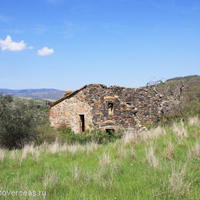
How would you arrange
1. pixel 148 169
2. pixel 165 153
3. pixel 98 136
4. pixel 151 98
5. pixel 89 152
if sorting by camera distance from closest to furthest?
pixel 148 169 < pixel 165 153 < pixel 89 152 < pixel 98 136 < pixel 151 98

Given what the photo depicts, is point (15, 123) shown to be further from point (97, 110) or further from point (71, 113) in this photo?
point (97, 110)

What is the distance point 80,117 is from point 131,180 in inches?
638

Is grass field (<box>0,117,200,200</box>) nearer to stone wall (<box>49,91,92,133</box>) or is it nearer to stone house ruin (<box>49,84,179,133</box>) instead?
stone house ruin (<box>49,84,179,133</box>)

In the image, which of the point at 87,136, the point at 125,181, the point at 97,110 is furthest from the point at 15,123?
the point at 125,181

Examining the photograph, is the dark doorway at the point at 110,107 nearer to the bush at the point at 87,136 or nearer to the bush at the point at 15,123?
the bush at the point at 87,136

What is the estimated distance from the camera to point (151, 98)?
23406 millimetres

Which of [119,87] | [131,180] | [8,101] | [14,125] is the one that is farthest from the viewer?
[119,87]

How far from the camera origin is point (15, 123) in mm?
13180

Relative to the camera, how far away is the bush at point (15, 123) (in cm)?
1297

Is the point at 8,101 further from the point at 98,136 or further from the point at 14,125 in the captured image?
the point at 98,136

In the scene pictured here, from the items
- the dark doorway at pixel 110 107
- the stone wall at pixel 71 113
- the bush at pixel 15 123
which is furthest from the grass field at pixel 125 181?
the stone wall at pixel 71 113

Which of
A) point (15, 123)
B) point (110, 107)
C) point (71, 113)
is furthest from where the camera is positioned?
point (71, 113)

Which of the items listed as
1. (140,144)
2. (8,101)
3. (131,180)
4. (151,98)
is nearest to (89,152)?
(140,144)

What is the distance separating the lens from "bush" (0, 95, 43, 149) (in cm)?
1297
